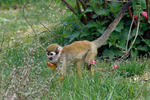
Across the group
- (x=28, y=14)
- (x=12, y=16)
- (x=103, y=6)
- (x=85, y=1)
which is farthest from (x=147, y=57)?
(x=12, y=16)

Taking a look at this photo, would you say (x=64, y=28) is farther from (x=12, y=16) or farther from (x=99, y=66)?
(x=12, y=16)

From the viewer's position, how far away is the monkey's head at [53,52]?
15.3 feet

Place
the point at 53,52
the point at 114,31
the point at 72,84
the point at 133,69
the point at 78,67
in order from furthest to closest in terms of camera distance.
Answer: the point at 114,31, the point at 78,67, the point at 133,69, the point at 53,52, the point at 72,84

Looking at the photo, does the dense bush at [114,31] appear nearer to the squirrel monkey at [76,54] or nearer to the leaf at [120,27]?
the leaf at [120,27]

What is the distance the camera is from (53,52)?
4672 millimetres

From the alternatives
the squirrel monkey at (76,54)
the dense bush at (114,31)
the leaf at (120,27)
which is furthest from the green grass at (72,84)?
the leaf at (120,27)

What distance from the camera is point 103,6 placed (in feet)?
20.0

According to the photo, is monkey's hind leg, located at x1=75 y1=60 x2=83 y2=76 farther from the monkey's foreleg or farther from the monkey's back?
the monkey's back

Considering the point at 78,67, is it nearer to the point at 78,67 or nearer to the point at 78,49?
the point at 78,67

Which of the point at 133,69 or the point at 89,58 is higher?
the point at 89,58

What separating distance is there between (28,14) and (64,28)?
146 inches

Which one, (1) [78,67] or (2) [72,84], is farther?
(1) [78,67]

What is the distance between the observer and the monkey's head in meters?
4.66

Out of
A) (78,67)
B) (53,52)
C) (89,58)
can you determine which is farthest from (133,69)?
(53,52)
